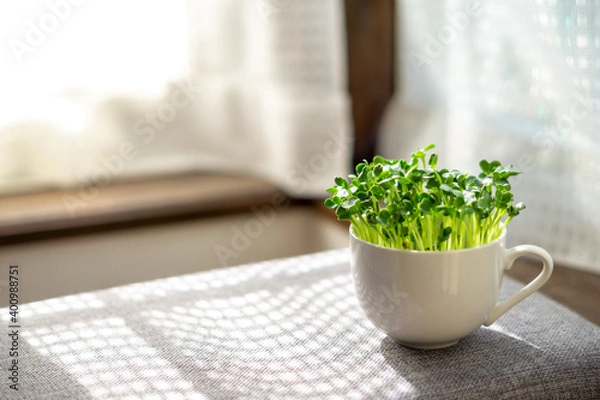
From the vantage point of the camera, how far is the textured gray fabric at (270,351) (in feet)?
2.49

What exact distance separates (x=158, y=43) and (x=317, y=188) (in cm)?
58

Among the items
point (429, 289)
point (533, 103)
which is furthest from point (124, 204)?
point (429, 289)

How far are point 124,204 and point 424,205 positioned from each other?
1.28 metres

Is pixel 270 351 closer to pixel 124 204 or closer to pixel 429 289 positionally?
pixel 429 289

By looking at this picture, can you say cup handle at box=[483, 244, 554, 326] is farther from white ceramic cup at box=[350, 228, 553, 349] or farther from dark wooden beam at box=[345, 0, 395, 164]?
dark wooden beam at box=[345, 0, 395, 164]

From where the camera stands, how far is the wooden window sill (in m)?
1.79

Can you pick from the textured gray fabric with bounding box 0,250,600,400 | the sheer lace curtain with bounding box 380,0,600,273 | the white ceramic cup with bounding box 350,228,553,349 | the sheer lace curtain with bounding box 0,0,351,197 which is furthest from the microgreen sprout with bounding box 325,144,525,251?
the sheer lace curtain with bounding box 0,0,351,197

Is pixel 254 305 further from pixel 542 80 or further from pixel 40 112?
pixel 40 112

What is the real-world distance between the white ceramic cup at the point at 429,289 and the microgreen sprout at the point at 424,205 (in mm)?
22

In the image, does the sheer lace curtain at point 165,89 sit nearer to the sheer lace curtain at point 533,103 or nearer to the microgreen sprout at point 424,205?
the sheer lace curtain at point 533,103

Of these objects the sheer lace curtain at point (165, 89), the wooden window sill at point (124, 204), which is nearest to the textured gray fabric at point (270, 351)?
the wooden window sill at point (124, 204)

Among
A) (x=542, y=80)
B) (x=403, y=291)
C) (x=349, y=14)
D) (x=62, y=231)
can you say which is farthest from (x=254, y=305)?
(x=349, y=14)

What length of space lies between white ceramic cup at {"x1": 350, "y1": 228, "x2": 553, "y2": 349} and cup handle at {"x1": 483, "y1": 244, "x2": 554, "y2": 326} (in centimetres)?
2

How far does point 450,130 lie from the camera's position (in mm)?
1600
